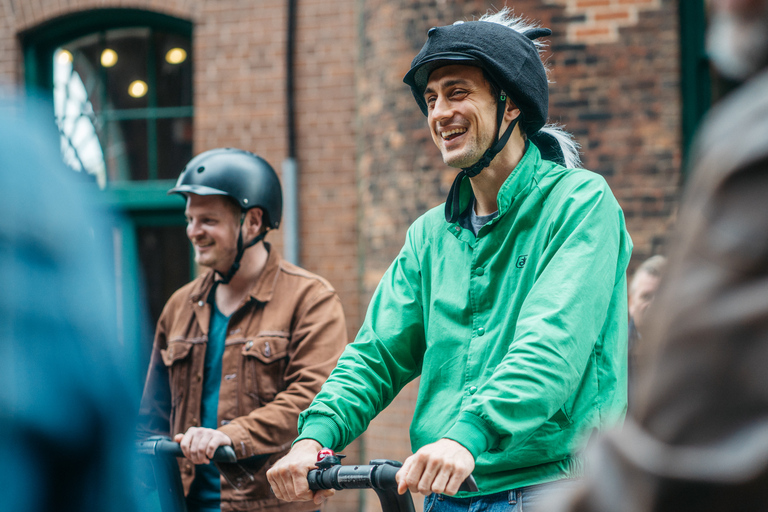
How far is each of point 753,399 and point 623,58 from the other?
609 centimetres

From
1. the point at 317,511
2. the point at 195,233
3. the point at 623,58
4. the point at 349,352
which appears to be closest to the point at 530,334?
the point at 349,352

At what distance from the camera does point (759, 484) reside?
75 cm

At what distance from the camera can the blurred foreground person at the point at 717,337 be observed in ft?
2.39

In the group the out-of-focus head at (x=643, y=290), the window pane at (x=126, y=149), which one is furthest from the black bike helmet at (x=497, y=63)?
the window pane at (x=126, y=149)

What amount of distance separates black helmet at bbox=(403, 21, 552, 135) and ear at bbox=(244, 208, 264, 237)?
1.75 m

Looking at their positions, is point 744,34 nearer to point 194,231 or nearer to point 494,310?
point 494,310

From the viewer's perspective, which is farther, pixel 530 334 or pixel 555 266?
pixel 555 266

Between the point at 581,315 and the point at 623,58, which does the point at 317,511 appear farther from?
the point at 623,58

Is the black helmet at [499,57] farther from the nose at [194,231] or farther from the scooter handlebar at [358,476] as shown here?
the nose at [194,231]

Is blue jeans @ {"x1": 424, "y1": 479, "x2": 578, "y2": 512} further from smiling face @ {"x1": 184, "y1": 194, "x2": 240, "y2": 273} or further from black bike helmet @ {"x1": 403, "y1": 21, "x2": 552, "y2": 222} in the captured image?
smiling face @ {"x1": 184, "y1": 194, "x2": 240, "y2": 273}

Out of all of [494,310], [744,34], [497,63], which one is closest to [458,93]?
[497,63]

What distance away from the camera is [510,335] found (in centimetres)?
238

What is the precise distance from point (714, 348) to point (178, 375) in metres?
3.47

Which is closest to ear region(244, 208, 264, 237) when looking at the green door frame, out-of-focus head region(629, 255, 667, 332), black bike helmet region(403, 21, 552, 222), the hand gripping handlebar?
black bike helmet region(403, 21, 552, 222)
